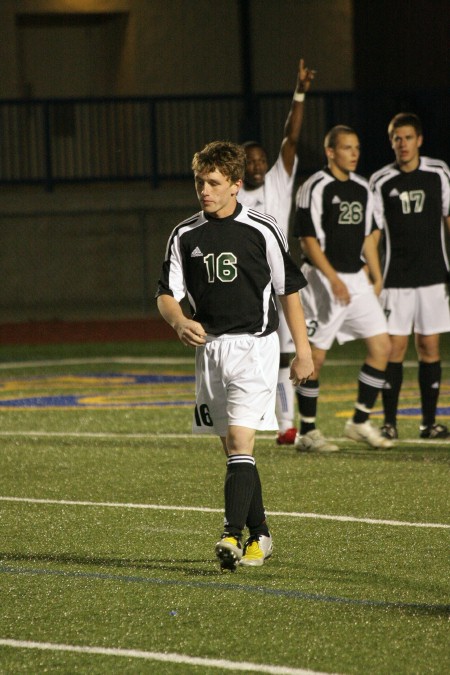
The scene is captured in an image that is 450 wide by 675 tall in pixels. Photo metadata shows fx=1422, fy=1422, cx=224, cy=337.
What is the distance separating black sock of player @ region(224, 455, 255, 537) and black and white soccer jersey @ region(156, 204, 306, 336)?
647 mm

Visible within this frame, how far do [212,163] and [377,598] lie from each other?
2067 millimetres

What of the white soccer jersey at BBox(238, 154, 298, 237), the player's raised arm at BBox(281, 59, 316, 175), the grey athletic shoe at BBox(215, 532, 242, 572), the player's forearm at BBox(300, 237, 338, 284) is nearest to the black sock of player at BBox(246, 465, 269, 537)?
the grey athletic shoe at BBox(215, 532, 242, 572)

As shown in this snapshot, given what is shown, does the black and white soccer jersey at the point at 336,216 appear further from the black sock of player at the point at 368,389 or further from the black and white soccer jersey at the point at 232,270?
the black and white soccer jersey at the point at 232,270

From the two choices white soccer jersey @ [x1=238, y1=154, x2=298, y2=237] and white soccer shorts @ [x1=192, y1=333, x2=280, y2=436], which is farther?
white soccer jersey @ [x1=238, y1=154, x2=298, y2=237]

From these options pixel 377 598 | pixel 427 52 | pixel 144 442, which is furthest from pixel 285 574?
pixel 427 52

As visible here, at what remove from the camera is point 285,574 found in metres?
6.29

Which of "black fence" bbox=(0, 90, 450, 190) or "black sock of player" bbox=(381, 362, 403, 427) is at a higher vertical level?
"black fence" bbox=(0, 90, 450, 190)

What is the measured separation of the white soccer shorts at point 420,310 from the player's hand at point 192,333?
14.4 ft

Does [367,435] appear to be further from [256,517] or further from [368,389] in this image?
[256,517]

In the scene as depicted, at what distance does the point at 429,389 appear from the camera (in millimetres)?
10500

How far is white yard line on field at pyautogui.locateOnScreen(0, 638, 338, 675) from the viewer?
4.88 meters

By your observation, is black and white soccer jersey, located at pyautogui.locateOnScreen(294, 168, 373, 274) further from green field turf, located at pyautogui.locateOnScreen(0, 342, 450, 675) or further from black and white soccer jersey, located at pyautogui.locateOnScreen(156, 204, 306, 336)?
black and white soccer jersey, located at pyautogui.locateOnScreen(156, 204, 306, 336)

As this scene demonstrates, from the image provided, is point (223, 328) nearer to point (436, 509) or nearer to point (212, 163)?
point (212, 163)

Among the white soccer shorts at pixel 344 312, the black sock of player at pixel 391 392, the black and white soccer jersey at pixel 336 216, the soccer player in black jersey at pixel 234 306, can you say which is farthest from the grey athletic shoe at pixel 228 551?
the black sock of player at pixel 391 392
